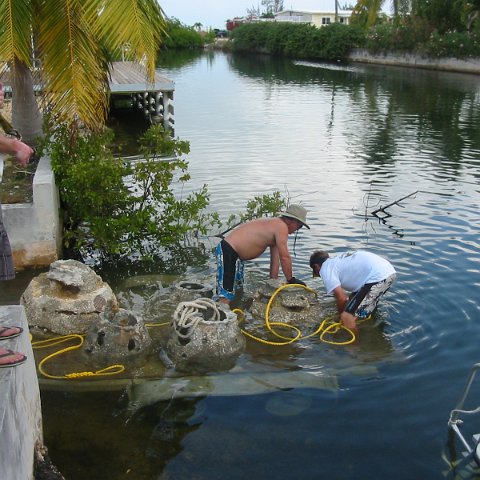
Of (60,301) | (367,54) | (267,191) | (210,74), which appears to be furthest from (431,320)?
(367,54)

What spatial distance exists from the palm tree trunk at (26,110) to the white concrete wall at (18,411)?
8.01 meters

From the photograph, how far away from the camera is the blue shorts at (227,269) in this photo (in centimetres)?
895

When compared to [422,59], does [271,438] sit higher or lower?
lower

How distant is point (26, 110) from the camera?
41.8 feet

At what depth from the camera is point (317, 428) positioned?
6.69 m

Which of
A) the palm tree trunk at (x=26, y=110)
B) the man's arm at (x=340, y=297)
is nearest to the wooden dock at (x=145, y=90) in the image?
the palm tree trunk at (x=26, y=110)

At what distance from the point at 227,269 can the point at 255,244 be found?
21.8 inches

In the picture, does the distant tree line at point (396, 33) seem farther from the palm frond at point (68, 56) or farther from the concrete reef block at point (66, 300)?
the concrete reef block at point (66, 300)

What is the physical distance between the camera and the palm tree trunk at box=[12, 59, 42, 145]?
12.5 metres

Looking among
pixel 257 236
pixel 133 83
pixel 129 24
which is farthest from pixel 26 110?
pixel 133 83

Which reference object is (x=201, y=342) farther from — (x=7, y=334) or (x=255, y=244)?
(x=7, y=334)

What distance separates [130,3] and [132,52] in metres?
0.72

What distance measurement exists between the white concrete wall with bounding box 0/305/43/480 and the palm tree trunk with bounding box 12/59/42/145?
8.01 metres

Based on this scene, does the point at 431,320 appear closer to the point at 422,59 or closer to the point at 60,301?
the point at 60,301
